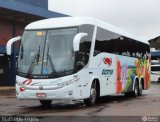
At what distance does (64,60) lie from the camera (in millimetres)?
16641

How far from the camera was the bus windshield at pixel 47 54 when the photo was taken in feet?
54.5

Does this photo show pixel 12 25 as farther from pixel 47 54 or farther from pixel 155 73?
pixel 47 54

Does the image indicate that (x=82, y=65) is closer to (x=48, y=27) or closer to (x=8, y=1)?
(x=48, y=27)

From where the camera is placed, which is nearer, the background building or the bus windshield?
the bus windshield

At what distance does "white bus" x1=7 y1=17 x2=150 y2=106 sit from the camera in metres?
16.5

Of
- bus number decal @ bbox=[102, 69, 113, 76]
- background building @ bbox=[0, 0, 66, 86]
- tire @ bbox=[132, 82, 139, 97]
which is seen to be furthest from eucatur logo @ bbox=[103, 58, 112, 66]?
background building @ bbox=[0, 0, 66, 86]

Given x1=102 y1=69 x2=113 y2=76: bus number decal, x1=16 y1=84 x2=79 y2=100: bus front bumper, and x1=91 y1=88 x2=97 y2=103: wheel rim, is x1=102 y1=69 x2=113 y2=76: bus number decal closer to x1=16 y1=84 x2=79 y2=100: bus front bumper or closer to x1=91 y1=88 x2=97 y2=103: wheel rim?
x1=91 y1=88 x2=97 y2=103: wheel rim

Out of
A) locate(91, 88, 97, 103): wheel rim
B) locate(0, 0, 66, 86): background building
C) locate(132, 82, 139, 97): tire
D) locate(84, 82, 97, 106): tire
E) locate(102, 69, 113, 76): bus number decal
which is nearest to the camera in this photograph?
locate(84, 82, 97, 106): tire

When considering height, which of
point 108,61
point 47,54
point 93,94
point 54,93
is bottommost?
point 93,94

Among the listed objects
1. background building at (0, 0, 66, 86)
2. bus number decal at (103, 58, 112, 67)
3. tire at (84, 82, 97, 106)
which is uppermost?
background building at (0, 0, 66, 86)

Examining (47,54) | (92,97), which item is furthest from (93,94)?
(47,54)

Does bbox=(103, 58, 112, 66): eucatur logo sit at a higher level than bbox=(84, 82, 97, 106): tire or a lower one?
higher

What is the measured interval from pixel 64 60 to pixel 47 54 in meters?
0.70

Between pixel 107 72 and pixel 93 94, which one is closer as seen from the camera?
pixel 93 94
